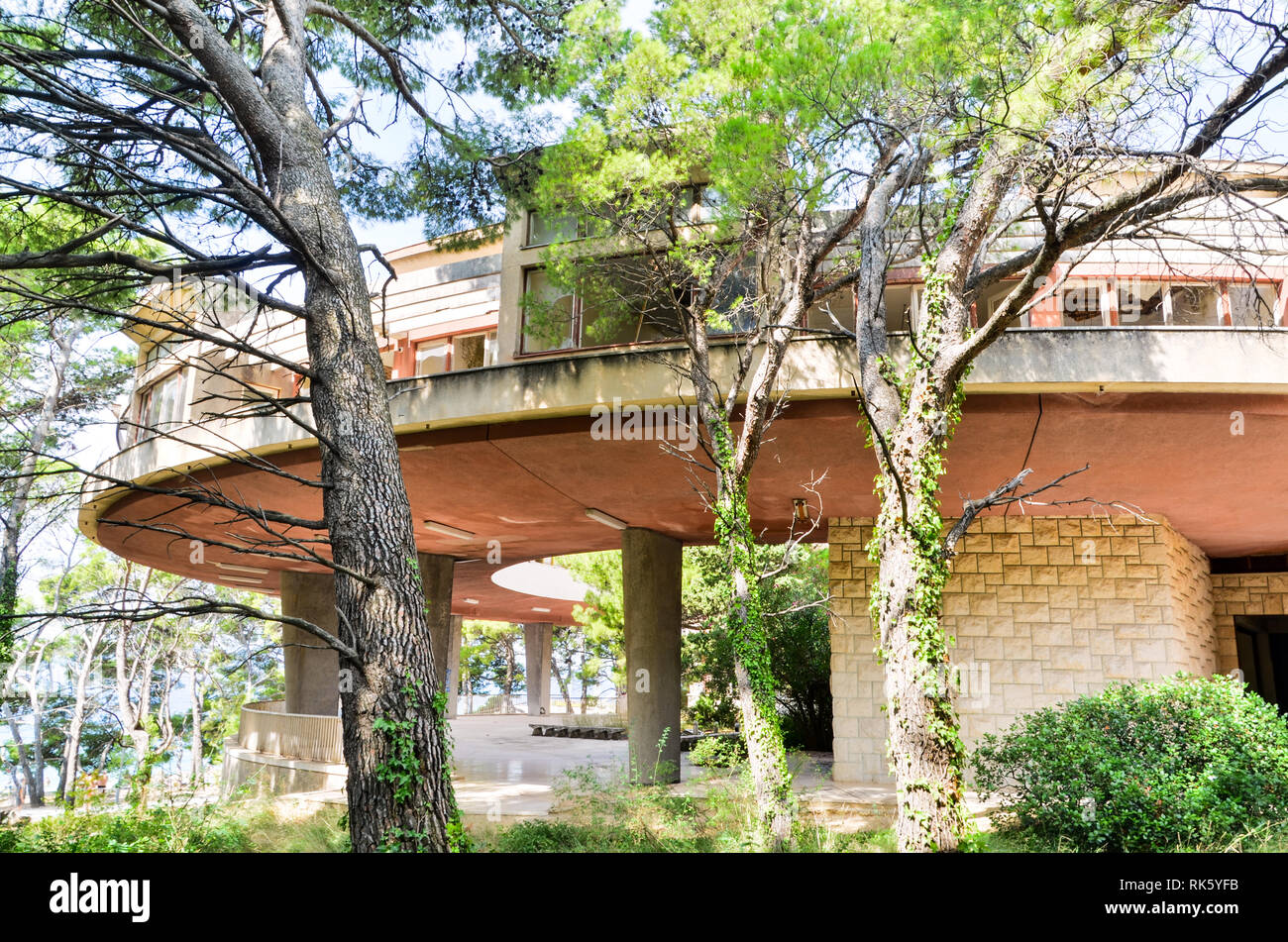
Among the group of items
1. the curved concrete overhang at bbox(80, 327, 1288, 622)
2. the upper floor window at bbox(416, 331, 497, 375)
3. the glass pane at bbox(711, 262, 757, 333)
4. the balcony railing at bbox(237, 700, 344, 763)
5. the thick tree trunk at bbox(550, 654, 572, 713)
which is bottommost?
the thick tree trunk at bbox(550, 654, 572, 713)

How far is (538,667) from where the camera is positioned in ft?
110

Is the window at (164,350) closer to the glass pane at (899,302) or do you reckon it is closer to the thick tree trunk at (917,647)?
the thick tree trunk at (917,647)

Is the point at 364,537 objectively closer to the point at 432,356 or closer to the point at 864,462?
the point at 864,462

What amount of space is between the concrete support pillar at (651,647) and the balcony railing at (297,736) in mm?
4353

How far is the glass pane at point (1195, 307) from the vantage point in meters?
11.5

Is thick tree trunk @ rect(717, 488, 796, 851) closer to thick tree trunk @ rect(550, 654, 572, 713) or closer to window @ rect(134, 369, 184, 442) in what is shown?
window @ rect(134, 369, 184, 442)

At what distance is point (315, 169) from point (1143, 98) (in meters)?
6.01

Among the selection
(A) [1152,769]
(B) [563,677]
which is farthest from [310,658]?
(B) [563,677]

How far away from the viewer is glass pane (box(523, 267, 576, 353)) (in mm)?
11250

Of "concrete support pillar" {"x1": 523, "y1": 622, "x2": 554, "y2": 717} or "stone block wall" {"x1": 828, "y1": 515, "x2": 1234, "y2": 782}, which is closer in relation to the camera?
"stone block wall" {"x1": 828, "y1": 515, "x2": 1234, "y2": 782}

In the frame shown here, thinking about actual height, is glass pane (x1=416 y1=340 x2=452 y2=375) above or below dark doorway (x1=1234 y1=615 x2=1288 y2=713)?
above

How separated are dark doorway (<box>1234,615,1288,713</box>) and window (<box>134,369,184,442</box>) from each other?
67.0ft

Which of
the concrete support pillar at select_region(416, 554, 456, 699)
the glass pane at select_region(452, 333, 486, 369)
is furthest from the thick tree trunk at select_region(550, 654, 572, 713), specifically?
the glass pane at select_region(452, 333, 486, 369)
